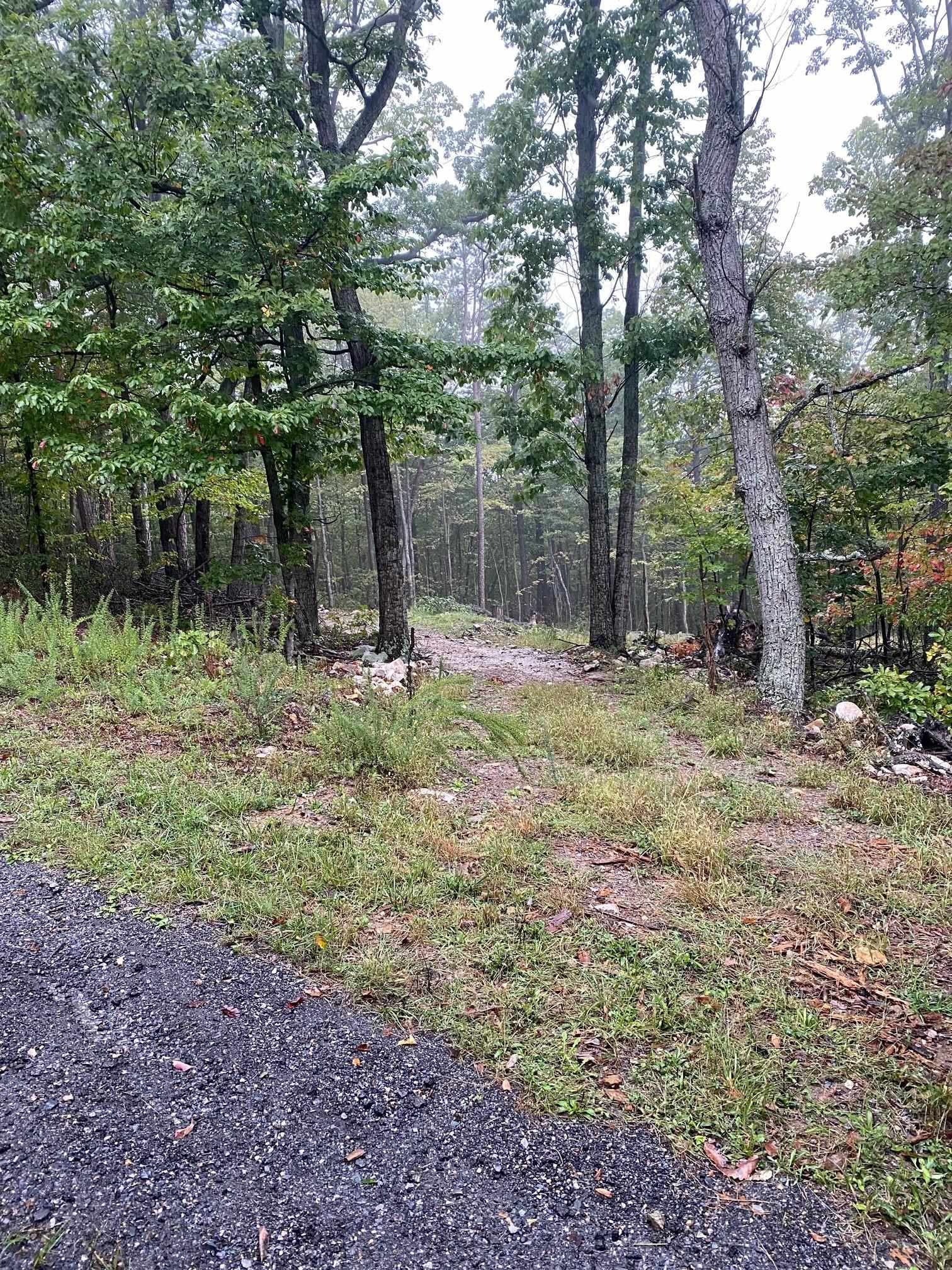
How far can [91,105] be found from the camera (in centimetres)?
602

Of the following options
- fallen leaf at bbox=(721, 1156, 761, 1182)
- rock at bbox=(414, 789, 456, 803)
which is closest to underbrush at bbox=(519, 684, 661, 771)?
rock at bbox=(414, 789, 456, 803)

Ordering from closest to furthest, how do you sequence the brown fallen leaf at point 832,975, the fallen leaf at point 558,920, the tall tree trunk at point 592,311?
the brown fallen leaf at point 832,975 < the fallen leaf at point 558,920 < the tall tree trunk at point 592,311

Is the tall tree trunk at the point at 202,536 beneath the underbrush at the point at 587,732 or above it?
above

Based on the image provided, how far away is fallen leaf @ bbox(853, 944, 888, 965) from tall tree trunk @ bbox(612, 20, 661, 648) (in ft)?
23.3

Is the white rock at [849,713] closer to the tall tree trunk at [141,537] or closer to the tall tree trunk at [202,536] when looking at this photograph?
the tall tree trunk at [202,536]

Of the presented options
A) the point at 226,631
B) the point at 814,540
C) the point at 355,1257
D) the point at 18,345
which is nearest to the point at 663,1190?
the point at 355,1257

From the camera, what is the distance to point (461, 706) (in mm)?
5125

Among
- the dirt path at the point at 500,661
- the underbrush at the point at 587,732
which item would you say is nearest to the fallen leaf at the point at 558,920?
the underbrush at the point at 587,732

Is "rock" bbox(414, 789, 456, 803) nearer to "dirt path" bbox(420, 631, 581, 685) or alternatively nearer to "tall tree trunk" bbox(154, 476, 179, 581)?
"dirt path" bbox(420, 631, 581, 685)

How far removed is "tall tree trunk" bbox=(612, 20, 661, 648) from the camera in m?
8.00

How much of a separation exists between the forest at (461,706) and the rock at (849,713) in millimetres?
68

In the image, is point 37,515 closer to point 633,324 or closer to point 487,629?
point 633,324

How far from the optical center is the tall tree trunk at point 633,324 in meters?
8.00

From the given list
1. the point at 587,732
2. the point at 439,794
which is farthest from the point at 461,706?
the point at 439,794
